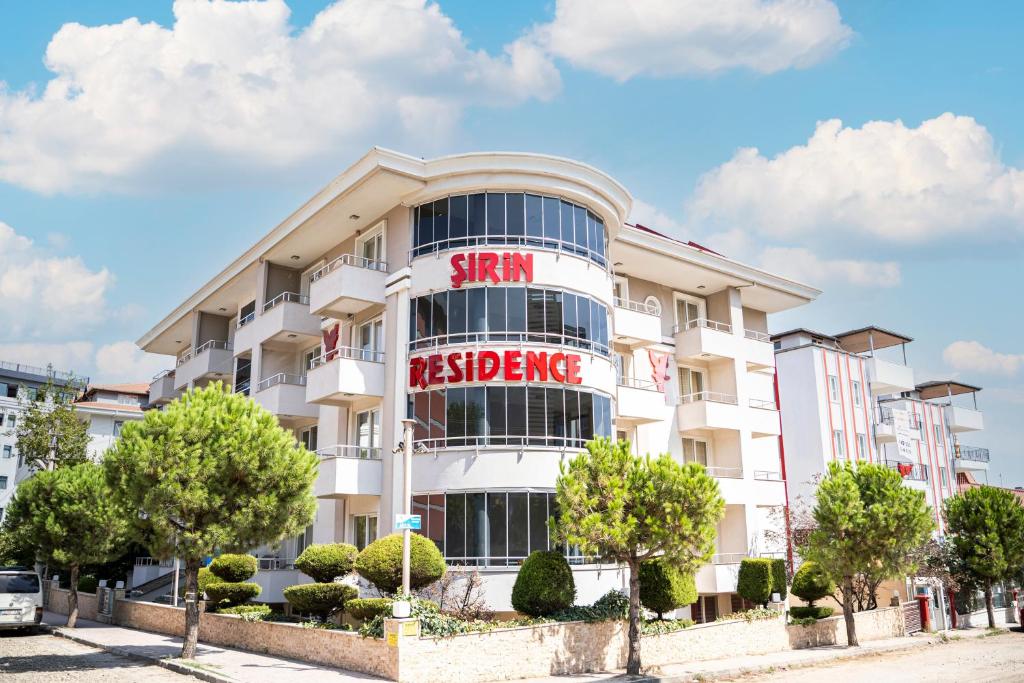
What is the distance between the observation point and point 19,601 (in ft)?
90.3

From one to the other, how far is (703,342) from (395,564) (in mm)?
19387

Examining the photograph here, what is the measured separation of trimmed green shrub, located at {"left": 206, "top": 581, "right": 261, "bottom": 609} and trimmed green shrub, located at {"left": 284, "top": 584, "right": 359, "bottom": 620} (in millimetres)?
3817

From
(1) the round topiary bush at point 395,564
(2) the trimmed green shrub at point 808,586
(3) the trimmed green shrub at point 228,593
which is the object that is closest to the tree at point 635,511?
(1) the round topiary bush at point 395,564

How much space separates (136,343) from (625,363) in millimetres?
A: 32009

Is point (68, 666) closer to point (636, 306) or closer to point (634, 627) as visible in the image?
point (634, 627)

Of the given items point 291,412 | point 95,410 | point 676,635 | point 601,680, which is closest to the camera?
point 601,680

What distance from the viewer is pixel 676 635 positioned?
23000mm

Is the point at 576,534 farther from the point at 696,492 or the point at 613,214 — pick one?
the point at 613,214

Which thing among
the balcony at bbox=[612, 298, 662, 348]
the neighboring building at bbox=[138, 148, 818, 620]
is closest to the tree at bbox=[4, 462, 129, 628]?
the neighboring building at bbox=[138, 148, 818, 620]

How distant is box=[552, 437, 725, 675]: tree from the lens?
66.0 ft

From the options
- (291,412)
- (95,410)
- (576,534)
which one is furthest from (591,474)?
(95,410)

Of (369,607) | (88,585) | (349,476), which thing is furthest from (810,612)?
(88,585)

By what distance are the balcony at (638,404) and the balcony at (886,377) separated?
20858mm

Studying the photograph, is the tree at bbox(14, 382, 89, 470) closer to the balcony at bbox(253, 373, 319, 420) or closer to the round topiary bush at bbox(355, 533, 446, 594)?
the balcony at bbox(253, 373, 319, 420)
